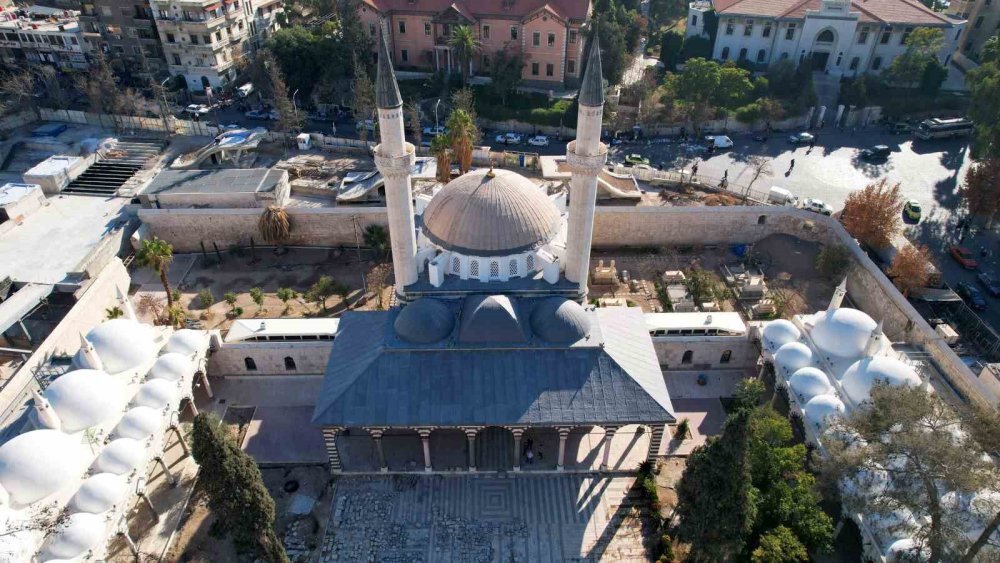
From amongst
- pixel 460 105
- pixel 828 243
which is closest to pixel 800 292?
pixel 828 243

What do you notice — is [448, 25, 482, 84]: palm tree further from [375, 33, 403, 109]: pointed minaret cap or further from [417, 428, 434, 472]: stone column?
[417, 428, 434, 472]: stone column

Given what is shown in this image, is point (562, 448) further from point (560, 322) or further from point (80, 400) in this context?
point (80, 400)

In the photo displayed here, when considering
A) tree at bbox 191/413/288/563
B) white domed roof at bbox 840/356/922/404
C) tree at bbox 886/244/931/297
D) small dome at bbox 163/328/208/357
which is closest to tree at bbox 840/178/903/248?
tree at bbox 886/244/931/297

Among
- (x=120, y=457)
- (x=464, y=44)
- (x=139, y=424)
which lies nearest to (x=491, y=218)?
(x=139, y=424)

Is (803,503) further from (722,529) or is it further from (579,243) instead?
(579,243)

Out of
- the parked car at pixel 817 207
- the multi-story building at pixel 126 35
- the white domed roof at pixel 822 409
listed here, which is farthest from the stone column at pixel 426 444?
the multi-story building at pixel 126 35

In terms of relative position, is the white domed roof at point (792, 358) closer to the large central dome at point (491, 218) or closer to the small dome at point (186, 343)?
the large central dome at point (491, 218)
